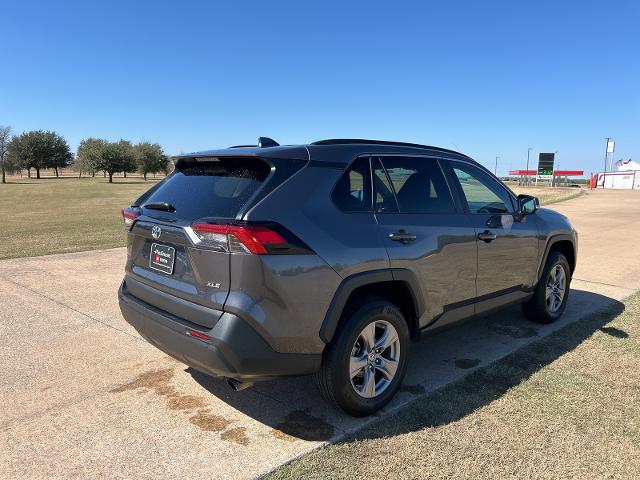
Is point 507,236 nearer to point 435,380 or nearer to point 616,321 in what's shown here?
point 435,380

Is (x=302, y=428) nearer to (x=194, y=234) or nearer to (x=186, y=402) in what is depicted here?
(x=186, y=402)

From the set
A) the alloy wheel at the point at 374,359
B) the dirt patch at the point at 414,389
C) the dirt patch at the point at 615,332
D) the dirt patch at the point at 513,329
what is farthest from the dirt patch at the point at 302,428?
the dirt patch at the point at 615,332

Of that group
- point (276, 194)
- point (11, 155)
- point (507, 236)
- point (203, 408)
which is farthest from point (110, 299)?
point (11, 155)

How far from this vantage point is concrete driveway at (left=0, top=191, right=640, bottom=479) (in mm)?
2789

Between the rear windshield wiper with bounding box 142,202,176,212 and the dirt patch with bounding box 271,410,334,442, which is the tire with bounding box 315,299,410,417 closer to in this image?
the dirt patch with bounding box 271,410,334,442

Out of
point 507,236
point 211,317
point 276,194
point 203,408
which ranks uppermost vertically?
point 276,194

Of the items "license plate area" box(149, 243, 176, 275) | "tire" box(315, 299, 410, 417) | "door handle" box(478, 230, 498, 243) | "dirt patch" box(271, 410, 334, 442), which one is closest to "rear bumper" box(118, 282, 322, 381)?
"tire" box(315, 299, 410, 417)

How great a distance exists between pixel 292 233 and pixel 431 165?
1.67 m

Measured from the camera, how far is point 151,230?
128 inches

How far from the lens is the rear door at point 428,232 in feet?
11.2

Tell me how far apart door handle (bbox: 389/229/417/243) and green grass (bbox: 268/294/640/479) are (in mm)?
1155

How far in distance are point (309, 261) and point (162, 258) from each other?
1.02m

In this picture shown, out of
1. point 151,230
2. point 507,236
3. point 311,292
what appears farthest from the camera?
point 507,236

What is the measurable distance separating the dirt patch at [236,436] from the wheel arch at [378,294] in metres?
0.78
